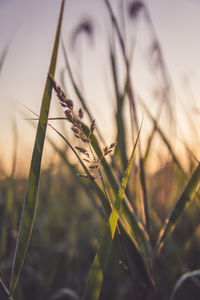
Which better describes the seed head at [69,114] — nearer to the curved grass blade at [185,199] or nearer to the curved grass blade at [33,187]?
the curved grass blade at [33,187]

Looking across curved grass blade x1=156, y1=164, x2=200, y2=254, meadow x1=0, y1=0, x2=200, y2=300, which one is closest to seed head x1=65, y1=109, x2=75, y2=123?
meadow x1=0, y1=0, x2=200, y2=300

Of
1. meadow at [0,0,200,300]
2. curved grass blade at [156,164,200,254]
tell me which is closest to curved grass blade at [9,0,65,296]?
meadow at [0,0,200,300]

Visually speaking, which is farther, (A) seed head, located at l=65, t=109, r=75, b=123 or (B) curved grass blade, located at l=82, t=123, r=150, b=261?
(B) curved grass blade, located at l=82, t=123, r=150, b=261

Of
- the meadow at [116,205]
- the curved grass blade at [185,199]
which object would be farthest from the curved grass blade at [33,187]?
the curved grass blade at [185,199]

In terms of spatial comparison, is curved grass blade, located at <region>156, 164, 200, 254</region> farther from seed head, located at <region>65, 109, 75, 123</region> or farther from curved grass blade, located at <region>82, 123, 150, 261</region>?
seed head, located at <region>65, 109, 75, 123</region>

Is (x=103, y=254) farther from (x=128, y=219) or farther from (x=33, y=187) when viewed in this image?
(x=33, y=187)

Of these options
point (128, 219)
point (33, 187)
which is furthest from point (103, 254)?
point (33, 187)

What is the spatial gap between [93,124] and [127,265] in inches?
14.2

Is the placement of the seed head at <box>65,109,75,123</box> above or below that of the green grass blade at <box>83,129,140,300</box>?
above

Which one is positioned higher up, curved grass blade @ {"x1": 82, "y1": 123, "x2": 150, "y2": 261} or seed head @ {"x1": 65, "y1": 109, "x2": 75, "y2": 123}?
seed head @ {"x1": 65, "y1": 109, "x2": 75, "y2": 123}

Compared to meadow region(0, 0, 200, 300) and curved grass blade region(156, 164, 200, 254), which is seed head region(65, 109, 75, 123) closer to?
meadow region(0, 0, 200, 300)

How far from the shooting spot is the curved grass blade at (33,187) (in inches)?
20.1

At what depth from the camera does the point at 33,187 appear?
1.70 feet

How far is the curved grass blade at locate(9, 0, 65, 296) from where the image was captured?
1.67 feet
